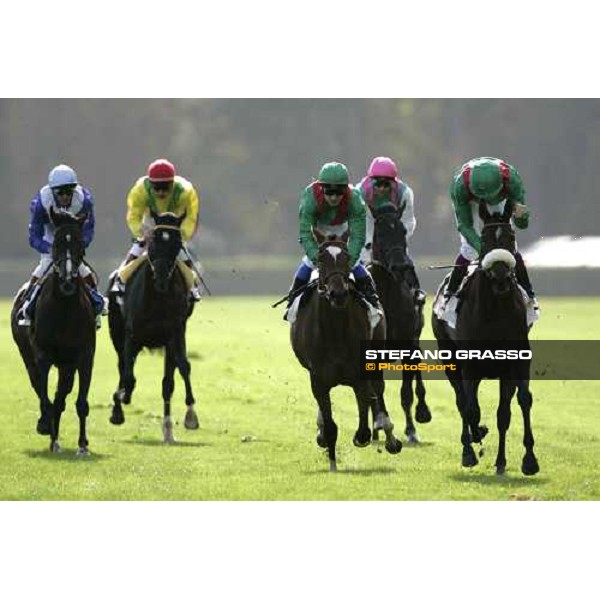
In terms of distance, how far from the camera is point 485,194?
34.2 ft

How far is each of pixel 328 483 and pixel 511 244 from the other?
2.21 m

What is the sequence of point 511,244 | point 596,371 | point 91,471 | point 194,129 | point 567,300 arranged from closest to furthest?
point 511,244
point 91,471
point 596,371
point 567,300
point 194,129

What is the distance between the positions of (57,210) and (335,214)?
8.85 ft

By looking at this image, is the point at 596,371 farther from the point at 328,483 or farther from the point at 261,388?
the point at 328,483

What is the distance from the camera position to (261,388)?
19188 mm

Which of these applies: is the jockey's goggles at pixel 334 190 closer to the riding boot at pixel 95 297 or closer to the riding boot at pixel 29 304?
the riding boot at pixel 95 297

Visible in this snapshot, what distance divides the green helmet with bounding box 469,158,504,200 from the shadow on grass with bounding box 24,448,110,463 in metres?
4.12

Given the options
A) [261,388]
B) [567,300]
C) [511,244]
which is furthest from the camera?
[567,300]

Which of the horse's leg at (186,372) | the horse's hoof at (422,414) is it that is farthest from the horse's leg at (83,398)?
the horse's hoof at (422,414)

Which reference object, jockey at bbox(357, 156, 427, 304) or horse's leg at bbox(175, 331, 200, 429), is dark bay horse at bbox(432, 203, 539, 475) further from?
horse's leg at bbox(175, 331, 200, 429)

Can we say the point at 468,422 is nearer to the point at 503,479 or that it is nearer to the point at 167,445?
the point at 503,479

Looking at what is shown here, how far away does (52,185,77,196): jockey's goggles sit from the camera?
12.1m

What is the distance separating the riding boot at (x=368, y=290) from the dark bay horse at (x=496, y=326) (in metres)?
0.65

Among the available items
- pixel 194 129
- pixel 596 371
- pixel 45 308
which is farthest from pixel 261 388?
pixel 194 129
